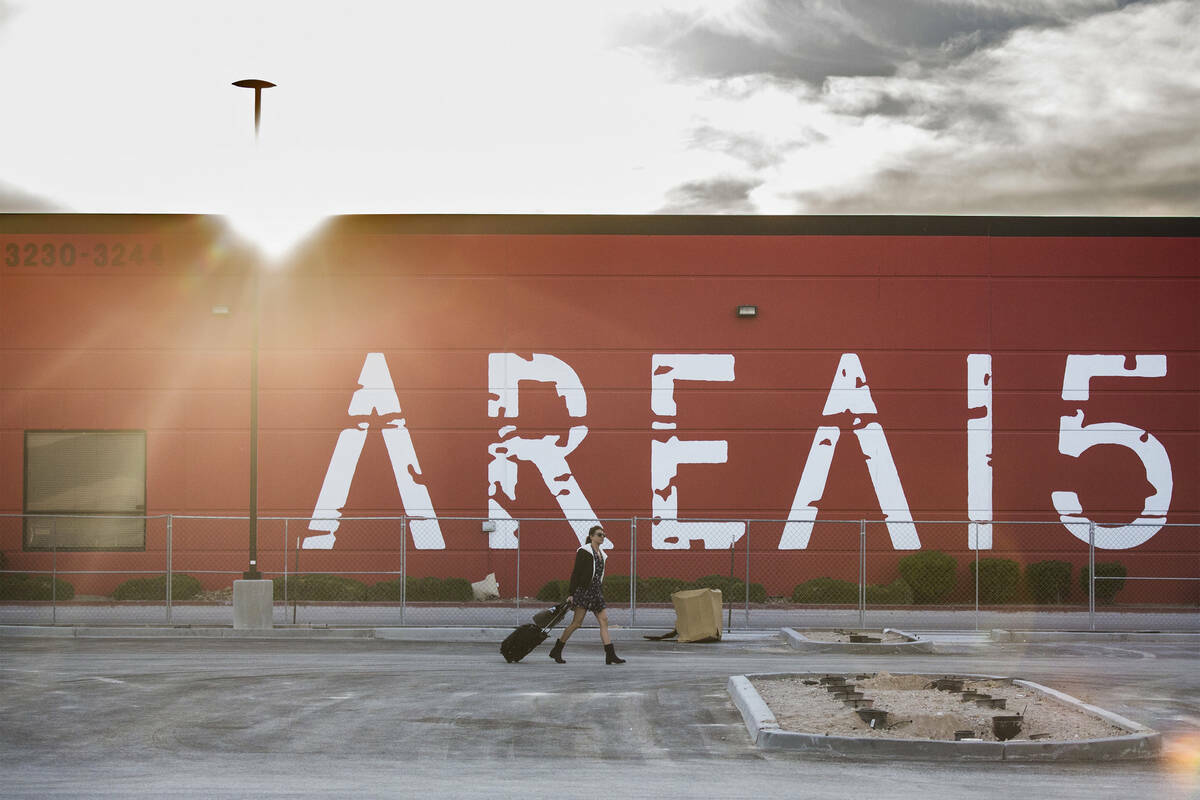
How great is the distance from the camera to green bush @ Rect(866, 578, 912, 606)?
92.1ft

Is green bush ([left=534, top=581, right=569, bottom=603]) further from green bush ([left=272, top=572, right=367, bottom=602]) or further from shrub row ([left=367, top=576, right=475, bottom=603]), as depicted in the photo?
green bush ([left=272, top=572, right=367, bottom=602])

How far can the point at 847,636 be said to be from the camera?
21188 millimetres

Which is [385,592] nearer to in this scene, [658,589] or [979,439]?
[658,589]

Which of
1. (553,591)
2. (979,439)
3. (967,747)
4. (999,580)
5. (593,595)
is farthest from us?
(979,439)

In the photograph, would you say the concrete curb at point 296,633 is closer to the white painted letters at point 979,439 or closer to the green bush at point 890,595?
the green bush at point 890,595

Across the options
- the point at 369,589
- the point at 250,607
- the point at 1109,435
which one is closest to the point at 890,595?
the point at 1109,435

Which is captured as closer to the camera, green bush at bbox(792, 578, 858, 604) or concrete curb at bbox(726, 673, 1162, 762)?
concrete curb at bbox(726, 673, 1162, 762)

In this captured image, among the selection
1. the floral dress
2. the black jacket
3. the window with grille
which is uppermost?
the window with grille

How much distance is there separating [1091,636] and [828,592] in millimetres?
6629

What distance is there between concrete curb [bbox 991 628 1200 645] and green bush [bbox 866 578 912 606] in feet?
17.4

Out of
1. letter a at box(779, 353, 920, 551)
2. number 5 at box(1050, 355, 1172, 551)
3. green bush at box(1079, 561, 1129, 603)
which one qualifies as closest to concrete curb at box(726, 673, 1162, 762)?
green bush at box(1079, 561, 1129, 603)

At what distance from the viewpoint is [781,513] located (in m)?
30.1

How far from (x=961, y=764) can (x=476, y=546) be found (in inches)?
765

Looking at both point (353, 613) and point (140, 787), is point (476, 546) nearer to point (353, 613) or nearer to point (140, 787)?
point (353, 613)
